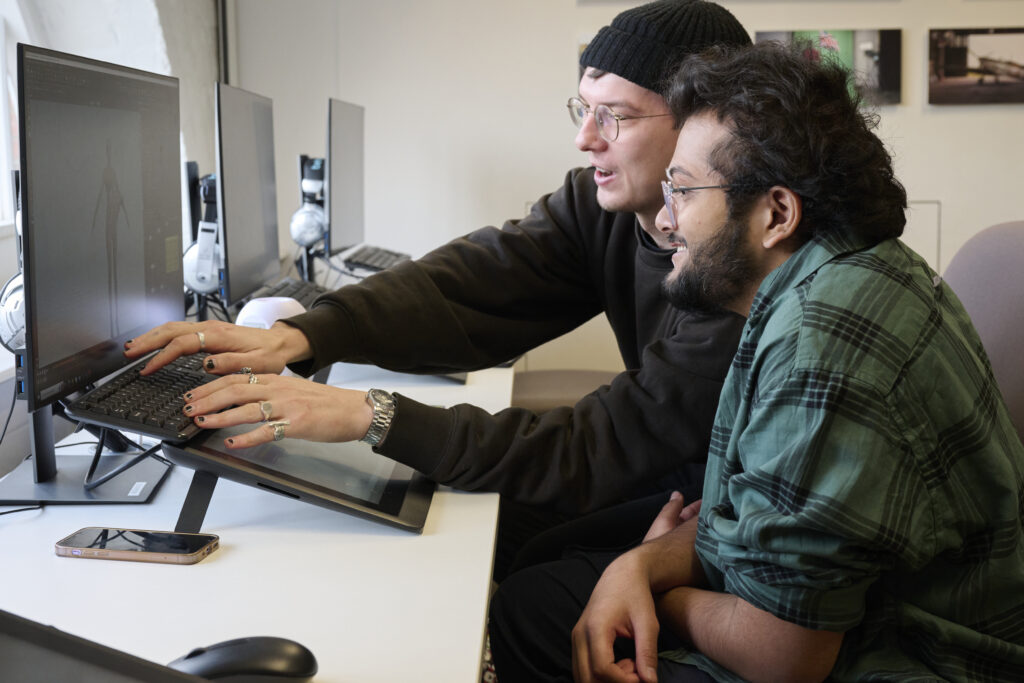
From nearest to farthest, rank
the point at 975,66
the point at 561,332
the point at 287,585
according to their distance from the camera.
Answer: the point at 287,585 < the point at 561,332 < the point at 975,66

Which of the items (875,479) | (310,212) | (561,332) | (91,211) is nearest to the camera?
(875,479)

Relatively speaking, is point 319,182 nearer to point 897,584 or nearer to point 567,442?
point 567,442

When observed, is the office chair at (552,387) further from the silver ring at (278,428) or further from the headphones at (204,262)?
the silver ring at (278,428)

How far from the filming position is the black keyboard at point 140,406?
1.04 m

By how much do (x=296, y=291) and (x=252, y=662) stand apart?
5.20 ft

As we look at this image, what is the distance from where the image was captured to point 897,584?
36.7 inches

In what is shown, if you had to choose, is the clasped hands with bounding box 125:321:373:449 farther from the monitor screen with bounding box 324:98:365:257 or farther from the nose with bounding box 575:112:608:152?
the monitor screen with bounding box 324:98:365:257

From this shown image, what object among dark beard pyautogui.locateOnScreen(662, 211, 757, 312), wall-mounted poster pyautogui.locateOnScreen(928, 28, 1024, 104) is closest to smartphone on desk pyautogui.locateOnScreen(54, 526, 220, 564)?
dark beard pyautogui.locateOnScreen(662, 211, 757, 312)

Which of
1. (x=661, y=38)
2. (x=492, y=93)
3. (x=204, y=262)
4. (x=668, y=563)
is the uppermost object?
(x=492, y=93)

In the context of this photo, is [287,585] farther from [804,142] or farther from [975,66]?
[975,66]

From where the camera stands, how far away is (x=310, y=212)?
2762 millimetres

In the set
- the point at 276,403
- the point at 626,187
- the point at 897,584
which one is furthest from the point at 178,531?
the point at 626,187

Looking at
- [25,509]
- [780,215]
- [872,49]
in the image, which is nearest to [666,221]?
[780,215]

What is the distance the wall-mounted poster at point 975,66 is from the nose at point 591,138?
235 cm
